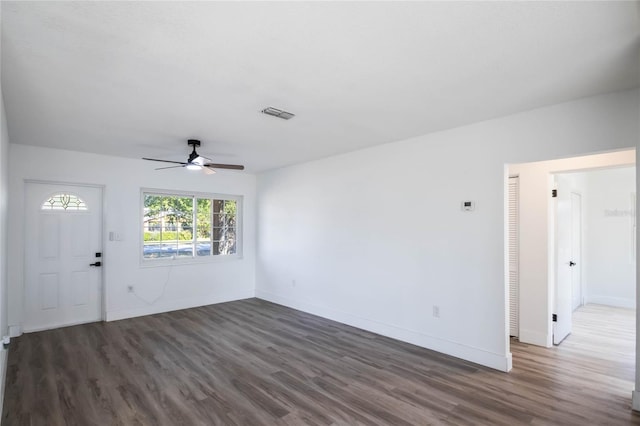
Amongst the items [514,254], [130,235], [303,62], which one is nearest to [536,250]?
[514,254]

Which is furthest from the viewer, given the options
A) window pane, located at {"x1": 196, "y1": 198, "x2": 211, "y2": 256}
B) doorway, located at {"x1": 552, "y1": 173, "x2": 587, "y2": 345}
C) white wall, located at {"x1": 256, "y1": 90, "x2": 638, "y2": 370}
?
window pane, located at {"x1": 196, "y1": 198, "x2": 211, "y2": 256}

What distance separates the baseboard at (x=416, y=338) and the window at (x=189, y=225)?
80.2 inches

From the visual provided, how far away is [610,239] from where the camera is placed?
247 inches

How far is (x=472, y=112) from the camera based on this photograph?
327cm

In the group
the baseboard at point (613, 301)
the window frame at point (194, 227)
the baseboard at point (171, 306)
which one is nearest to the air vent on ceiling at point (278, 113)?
the window frame at point (194, 227)

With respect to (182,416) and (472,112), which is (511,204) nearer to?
(472,112)

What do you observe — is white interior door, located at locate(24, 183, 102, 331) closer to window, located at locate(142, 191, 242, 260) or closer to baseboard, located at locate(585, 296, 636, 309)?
window, located at locate(142, 191, 242, 260)

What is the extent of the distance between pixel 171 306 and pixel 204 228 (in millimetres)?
1555

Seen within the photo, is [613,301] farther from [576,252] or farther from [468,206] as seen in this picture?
[468,206]

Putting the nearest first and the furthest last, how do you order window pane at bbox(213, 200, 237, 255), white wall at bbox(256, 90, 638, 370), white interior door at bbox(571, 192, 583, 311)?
white wall at bbox(256, 90, 638, 370) < white interior door at bbox(571, 192, 583, 311) < window pane at bbox(213, 200, 237, 255)

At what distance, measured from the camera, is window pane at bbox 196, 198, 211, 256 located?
20.8 feet

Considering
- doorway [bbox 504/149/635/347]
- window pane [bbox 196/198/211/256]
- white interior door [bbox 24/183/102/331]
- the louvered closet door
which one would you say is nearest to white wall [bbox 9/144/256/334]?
white interior door [bbox 24/183/102/331]

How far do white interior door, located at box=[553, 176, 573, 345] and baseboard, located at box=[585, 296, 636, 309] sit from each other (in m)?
2.66

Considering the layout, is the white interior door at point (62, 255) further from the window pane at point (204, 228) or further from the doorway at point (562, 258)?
the doorway at point (562, 258)
